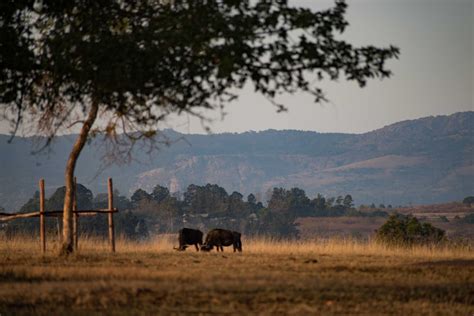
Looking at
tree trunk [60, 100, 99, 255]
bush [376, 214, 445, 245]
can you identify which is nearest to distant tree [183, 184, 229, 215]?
bush [376, 214, 445, 245]

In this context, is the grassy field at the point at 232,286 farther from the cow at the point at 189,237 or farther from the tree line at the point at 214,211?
the tree line at the point at 214,211

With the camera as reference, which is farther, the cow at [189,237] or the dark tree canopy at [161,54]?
the cow at [189,237]

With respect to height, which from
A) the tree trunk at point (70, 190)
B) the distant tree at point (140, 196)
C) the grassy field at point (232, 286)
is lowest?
the grassy field at point (232, 286)

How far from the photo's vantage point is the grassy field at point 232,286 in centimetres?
1487

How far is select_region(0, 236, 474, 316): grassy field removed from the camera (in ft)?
48.8

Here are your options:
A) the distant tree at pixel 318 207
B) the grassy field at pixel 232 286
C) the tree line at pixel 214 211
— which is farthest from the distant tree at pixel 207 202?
the grassy field at pixel 232 286

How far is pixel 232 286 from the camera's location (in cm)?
1695

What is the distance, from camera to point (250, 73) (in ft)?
69.2

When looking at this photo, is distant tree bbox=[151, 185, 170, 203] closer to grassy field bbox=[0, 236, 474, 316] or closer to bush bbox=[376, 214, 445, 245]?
bush bbox=[376, 214, 445, 245]

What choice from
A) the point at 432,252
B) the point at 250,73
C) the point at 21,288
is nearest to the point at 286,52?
the point at 250,73

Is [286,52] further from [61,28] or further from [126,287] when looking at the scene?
[126,287]

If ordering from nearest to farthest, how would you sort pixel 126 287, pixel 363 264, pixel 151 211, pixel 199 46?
pixel 126 287
pixel 199 46
pixel 363 264
pixel 151 211

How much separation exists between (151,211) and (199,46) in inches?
4172

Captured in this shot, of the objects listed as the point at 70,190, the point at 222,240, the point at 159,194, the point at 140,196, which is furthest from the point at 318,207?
the point at 70,190
